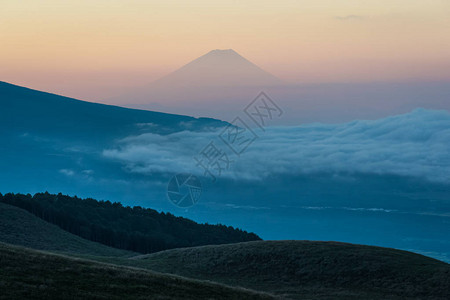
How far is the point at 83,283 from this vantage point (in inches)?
1496

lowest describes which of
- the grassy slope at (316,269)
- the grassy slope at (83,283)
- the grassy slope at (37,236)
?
the grassy slope at (83,283)

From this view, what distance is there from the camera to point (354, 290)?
201 feet

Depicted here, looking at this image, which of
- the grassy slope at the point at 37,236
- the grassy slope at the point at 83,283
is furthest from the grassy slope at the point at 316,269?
the grassy slope at the point at 37,236

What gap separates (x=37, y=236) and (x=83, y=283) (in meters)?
96.9

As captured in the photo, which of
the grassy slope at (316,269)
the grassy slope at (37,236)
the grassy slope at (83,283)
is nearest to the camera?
the grassy slope at (83,283)

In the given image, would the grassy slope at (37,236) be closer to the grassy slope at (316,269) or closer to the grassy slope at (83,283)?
the grassy slope at (316,269)

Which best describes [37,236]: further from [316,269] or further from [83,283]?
[83,283]

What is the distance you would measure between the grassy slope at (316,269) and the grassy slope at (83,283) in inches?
627

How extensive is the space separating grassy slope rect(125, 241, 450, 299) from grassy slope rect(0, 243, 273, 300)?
15928mm

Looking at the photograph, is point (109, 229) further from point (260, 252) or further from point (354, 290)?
point (354, 290)

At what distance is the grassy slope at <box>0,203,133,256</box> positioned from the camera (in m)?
119

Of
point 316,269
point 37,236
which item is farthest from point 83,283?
point 37,236

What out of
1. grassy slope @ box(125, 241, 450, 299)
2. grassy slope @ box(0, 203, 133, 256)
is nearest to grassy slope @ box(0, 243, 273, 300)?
grassy slope @ box(125, 241, 450, 299)

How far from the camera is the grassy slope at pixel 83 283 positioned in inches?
1368
